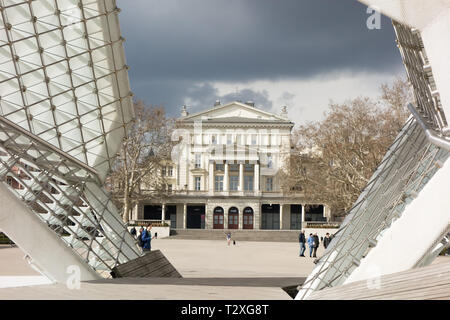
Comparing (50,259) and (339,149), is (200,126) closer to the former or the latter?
(339,149)

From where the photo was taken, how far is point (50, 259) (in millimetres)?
12203

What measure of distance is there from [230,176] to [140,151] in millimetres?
38039

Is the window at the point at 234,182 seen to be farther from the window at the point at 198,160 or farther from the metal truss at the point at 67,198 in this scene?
the metal truss at the point at 67,198

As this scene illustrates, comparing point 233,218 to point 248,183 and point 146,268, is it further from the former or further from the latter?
point 146,268

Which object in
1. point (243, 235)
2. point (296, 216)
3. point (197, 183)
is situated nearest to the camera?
point (243, 235)

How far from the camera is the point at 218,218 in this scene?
82.8 metres

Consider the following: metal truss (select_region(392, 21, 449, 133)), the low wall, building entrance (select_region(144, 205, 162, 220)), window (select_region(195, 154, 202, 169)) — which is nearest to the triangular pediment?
window (select_region(195, 154, 202, 169))

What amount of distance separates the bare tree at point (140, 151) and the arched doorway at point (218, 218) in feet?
97.1

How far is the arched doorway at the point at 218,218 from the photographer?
82.6m

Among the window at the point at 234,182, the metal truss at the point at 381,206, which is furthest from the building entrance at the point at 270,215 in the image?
the metal truss at the point at 381,206

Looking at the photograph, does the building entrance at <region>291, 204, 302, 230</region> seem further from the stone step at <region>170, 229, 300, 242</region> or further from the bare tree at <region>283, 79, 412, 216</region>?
the bare tree at <region>283, 79, 412, 216</region>

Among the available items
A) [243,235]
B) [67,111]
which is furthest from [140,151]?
[67,111]
